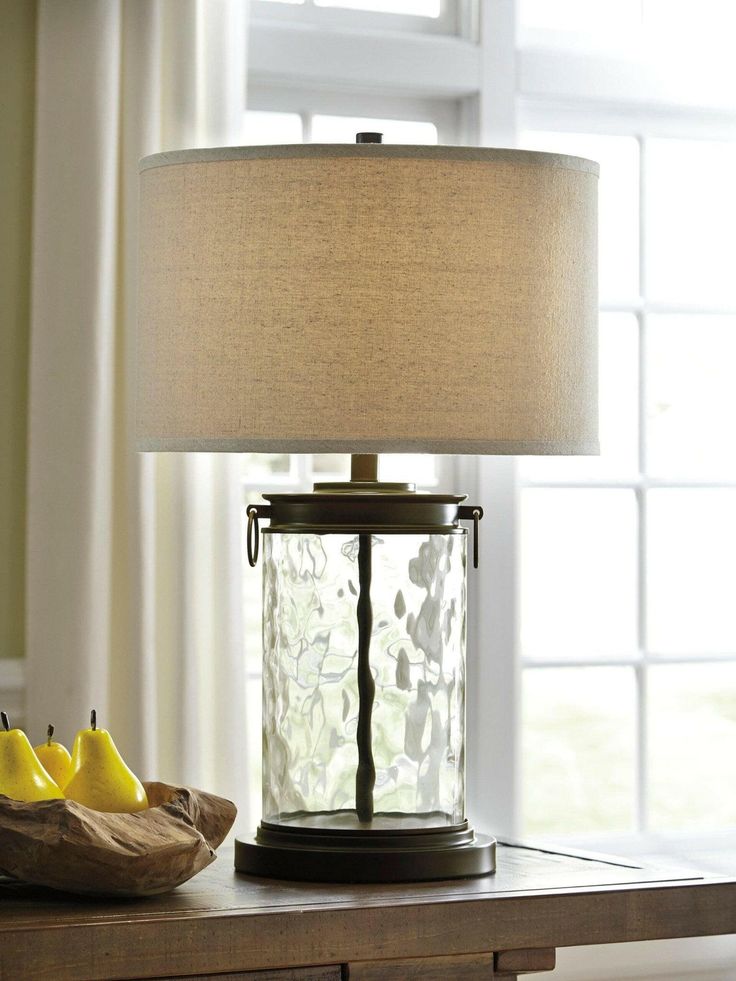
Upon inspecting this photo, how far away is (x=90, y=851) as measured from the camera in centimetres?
139

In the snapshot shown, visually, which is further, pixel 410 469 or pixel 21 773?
pixel 410 469

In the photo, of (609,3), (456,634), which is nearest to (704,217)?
(609,3)

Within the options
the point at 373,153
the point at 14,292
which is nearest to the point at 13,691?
the point at 14,292

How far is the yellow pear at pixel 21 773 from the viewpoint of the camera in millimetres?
1485

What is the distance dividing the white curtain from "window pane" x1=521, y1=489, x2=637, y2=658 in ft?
2.21

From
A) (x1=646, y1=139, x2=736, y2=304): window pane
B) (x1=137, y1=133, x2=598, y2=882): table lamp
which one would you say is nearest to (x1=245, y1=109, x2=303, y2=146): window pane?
(x1=646, y1=139, x2=736, y2=304): window pane

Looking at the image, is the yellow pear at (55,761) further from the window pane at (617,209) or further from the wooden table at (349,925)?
the window pane at (617,209)

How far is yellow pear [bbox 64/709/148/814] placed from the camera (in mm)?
1542

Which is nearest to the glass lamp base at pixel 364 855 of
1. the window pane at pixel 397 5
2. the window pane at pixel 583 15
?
the window pane at pixel 397 5

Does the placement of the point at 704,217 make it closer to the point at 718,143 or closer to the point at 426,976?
the point at 718,143

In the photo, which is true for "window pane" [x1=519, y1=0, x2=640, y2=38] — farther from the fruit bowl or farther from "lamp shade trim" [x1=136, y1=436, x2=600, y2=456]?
the fruit bowl

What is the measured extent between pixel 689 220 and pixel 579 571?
0.66m

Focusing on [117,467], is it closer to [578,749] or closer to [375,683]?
[375,683]

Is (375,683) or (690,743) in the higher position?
(375,683)
